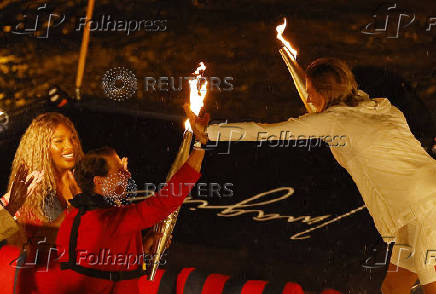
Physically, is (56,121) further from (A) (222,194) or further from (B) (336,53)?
(B) (336,53)

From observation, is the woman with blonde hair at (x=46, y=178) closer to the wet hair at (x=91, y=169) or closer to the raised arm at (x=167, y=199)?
the wet hair at (x=91, y=169)

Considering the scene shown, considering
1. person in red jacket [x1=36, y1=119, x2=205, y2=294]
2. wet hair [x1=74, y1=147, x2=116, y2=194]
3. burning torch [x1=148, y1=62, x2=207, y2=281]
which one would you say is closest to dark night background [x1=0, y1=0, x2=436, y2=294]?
burning torch [x1=148, y1=62, x2=207, y2=281]

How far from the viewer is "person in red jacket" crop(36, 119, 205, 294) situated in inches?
116

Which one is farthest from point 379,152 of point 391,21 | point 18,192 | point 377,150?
point 391,21

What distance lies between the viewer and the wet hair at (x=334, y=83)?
3.38 meters

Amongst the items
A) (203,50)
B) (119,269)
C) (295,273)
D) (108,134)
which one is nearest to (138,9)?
(203,50)

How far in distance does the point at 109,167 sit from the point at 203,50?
4.80m

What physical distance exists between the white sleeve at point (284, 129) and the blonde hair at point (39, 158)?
4.94 feet

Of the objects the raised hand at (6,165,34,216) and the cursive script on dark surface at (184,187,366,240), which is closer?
the raised hand at (6,165,34,216)

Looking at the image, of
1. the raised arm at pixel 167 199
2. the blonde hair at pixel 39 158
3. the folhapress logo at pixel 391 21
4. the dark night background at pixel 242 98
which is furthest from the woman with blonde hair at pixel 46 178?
the folhapress logo at pixel 391 21

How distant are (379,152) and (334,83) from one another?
18.7 inches

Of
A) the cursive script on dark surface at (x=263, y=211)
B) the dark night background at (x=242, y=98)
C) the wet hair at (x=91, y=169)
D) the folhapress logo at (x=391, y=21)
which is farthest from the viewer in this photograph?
the folhapress logo at (x=391, y=21)

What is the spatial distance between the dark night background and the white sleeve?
3061 mm

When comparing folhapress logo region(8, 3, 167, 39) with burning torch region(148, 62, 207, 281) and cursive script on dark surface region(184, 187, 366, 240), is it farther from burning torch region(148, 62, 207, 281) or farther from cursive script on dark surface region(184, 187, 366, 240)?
burning torch region(148, 62, 207, 281)
